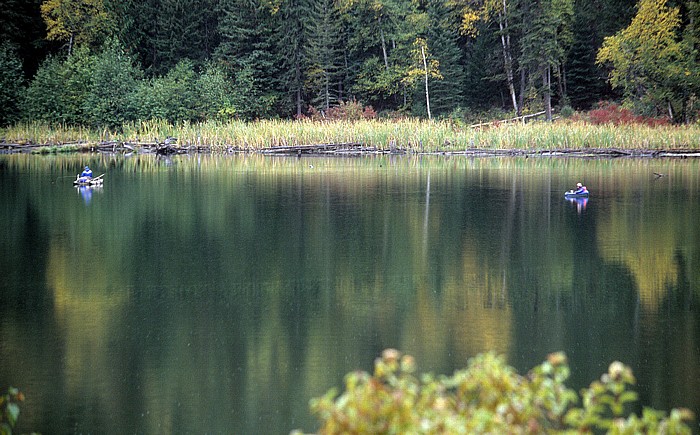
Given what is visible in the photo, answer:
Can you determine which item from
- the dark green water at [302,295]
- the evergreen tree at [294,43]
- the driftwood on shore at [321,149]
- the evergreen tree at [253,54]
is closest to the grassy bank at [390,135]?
the driftwood on shore at [321,149]

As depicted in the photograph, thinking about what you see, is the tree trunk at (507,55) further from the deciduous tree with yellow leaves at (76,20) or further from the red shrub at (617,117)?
the deciduous tree with yellow leaves at (76,20)

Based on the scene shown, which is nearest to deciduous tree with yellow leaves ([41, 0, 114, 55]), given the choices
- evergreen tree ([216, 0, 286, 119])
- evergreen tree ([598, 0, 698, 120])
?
evergreen tree ([216, 0, 286, 119])

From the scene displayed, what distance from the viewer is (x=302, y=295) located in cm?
1120

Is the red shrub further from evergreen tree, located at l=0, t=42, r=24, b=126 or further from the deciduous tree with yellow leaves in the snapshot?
evergreen tree, located at l=0, t=42, r=24, b=126

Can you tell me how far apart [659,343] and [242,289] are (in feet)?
17.4

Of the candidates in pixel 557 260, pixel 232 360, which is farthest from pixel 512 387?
pixel 557 260

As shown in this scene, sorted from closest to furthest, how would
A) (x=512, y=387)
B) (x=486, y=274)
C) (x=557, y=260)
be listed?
1. (x=512, y=387)
2. (x=486, y=274)
3. (x=557, y=260)

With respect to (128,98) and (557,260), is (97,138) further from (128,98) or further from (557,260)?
(557,260)

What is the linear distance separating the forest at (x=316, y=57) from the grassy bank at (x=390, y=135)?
233cm

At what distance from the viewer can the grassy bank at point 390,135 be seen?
38031 mm

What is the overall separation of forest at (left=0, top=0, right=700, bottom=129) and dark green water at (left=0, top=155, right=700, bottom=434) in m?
25.5

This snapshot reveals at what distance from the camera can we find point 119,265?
43.4 ft

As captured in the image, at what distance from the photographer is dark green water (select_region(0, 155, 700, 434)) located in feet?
25.6

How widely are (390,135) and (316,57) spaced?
46.7 feet
